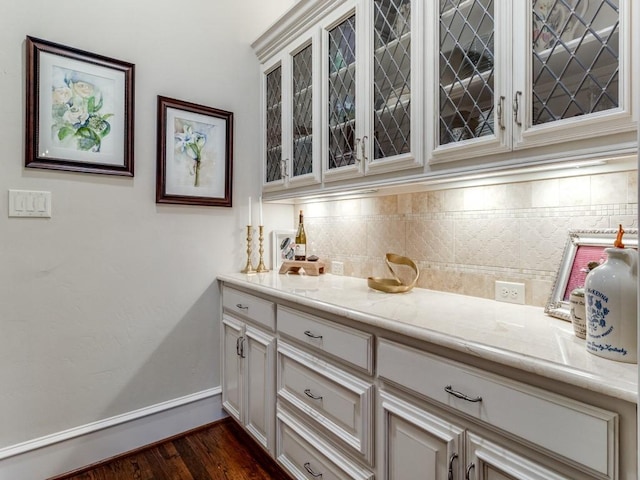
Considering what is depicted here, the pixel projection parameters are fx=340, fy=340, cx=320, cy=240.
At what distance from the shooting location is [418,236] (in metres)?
1.71

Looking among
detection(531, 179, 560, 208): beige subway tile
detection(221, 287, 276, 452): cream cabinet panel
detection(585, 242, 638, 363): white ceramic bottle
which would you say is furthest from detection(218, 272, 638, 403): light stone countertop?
detection(531, 179, 560, 208): beige subway tile

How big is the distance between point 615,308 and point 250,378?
1.59 metres

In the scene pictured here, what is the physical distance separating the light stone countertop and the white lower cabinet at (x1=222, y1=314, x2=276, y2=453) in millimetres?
285

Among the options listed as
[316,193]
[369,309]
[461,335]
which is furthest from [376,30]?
[461,335]

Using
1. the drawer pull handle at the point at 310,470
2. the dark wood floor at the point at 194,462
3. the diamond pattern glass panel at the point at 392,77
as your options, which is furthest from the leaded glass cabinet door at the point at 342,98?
the dark wood floor at the point at 194,462

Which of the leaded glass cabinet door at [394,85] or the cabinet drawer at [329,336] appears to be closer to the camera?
the cabinet drawer at [329,336]

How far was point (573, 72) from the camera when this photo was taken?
93 cm

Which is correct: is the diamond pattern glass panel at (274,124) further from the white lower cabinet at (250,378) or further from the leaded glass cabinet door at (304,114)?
the white lower cabinet at (250,378)

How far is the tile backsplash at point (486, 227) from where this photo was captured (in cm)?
116

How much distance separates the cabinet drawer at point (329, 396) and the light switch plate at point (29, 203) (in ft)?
4.27

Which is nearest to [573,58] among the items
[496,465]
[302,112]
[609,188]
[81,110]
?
[609,188]

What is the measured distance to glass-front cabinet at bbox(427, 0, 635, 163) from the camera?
872 mm

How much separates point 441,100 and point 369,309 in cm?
81

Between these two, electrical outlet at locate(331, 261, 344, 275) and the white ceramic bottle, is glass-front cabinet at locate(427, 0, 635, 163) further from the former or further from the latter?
electrical outlet at locate(331, 261, 344, 275)
